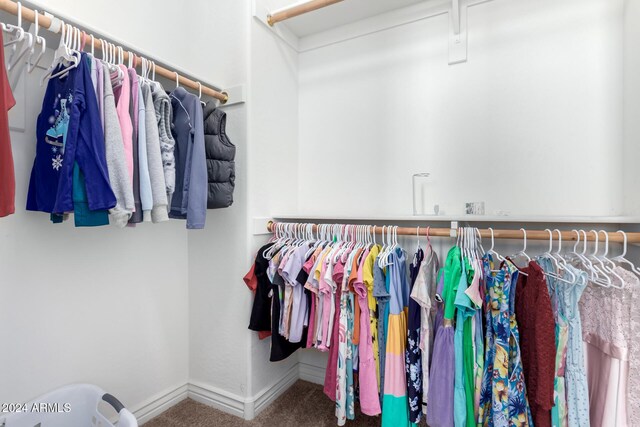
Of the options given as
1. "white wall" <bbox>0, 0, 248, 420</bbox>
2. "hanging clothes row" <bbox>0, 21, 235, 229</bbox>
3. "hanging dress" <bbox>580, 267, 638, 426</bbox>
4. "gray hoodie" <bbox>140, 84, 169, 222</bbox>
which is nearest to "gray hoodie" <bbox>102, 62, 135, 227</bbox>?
"hanging clothes row" <bbox>0, 21, 235, 229</bbox>

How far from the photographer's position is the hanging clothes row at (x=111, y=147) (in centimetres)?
100

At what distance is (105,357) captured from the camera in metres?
1.48

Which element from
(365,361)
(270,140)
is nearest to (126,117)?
(270,140)

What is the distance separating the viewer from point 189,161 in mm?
1329

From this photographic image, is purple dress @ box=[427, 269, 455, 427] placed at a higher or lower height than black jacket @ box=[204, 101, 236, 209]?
lower

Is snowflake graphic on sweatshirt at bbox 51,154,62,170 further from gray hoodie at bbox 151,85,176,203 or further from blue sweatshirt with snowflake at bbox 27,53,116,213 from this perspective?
gray hoodie at bbox 151,85,176,203

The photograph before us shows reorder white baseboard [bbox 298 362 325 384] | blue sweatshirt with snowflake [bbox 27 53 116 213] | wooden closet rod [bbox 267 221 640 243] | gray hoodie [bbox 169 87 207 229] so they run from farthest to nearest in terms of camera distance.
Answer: white baseboard [bbox 298 362 325 384]
gray hoodie [bbox 169 87 207 229]
wooden closet rod [bbox 267 221 640 243]
blue sweatshirt with snowflake [bbox 27 53 116 213]

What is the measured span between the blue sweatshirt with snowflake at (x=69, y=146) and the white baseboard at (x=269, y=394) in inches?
49.7

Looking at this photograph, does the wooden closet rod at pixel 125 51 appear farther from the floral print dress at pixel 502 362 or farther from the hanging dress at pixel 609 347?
the hanging dress at pixel 609 347

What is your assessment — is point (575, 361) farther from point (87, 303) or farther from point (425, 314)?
point (87, 303)

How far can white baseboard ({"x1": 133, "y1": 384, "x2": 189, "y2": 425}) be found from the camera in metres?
1.60

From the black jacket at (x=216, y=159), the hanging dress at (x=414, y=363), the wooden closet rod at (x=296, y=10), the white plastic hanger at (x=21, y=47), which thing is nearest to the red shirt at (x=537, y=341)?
the hanging dress at (x=414, y=363)

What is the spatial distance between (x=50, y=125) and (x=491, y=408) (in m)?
1.84

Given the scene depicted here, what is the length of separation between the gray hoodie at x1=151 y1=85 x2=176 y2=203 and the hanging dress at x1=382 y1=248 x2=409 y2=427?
39.1 inches
